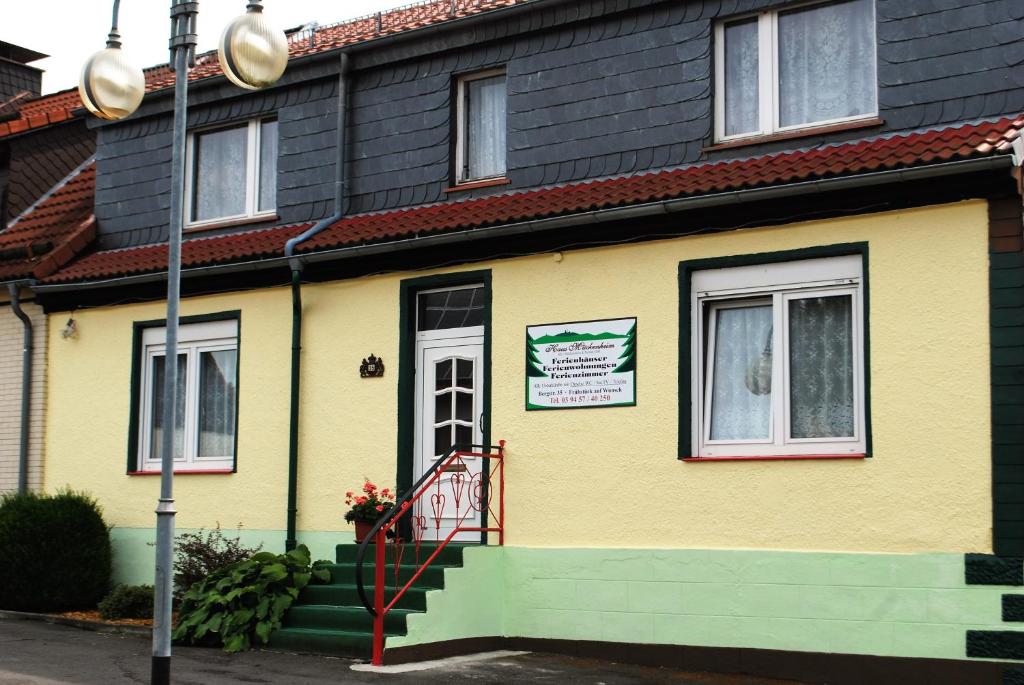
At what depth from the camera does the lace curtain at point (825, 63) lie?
1249 centimetres

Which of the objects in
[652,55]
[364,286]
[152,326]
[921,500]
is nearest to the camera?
[921,500]

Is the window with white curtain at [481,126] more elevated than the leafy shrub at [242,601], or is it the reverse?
the window with white curtain at [481,126]

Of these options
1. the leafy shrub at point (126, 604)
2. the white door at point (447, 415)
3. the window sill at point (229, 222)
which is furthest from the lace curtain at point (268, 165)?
the leafy shrub at point (126, 604)

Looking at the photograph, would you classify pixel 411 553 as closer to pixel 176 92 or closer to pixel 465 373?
pixel 465 373

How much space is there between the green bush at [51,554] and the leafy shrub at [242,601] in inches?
92.7

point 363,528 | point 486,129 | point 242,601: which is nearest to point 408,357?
point 363,528

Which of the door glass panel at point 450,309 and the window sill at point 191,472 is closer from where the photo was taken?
the door glass panel at point 450,309

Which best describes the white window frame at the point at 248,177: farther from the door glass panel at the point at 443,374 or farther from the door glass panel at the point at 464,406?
the door glass panel at the point at 464,406

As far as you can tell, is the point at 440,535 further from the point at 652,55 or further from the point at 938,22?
the point at 938,22

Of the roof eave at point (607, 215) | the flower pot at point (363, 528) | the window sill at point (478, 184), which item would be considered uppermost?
the window sill at point (478, 184)

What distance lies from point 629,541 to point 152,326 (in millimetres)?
6931

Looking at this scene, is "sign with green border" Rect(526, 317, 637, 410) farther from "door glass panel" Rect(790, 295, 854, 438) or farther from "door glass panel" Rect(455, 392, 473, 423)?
"door glass panel" Rect(790, 295, 854, 438)

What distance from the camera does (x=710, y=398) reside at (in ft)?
40.0

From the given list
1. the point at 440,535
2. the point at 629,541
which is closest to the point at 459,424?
the point at 440,535
